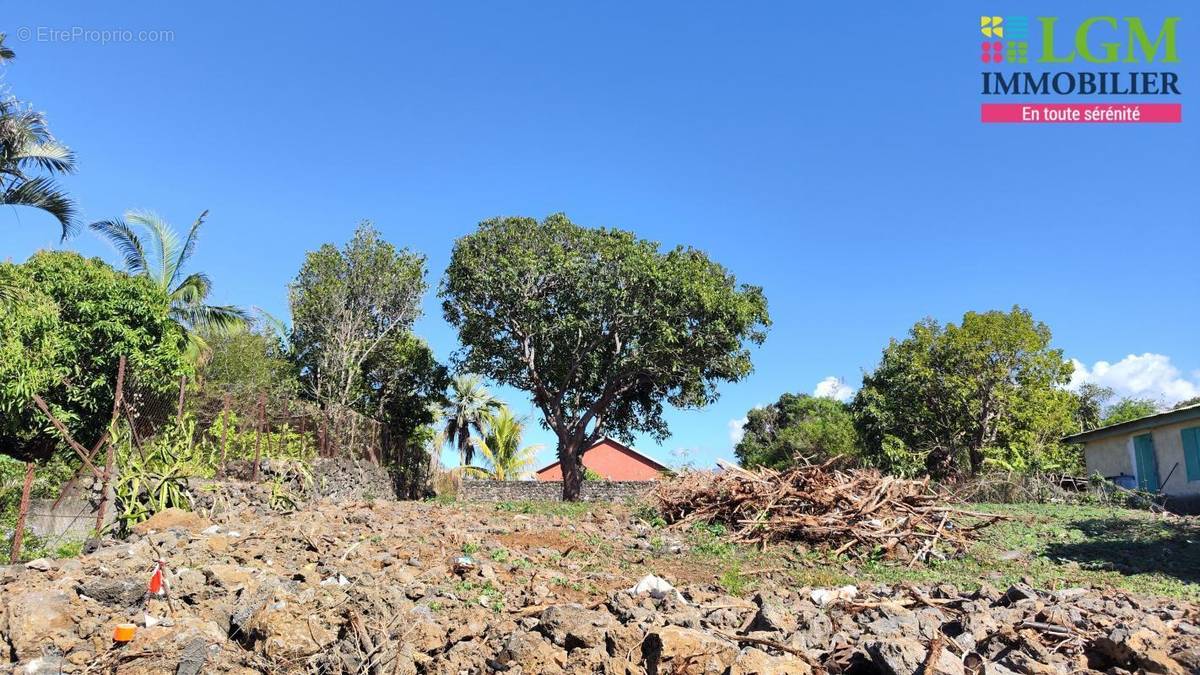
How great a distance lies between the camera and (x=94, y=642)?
230 inches

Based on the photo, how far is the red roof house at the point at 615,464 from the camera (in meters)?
41.8

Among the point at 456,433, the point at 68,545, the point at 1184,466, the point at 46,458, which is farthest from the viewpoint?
the point at 456,433

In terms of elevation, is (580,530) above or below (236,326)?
below

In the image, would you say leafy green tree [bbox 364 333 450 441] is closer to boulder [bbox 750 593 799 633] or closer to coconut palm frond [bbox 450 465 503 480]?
coconut palm frond [bbox 450 465 503 480]

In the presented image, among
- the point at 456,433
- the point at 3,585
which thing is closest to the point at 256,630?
the point at 3,585

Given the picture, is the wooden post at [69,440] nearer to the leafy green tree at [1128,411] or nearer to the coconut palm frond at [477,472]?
the coconut palm frond at [477,472]

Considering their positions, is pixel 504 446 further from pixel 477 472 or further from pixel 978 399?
pixel 978 399

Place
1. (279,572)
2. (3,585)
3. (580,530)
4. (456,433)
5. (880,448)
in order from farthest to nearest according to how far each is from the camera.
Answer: (456,433)
(880,448)
(580,530)
(279,572)
(3,585)

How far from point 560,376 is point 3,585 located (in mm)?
18166

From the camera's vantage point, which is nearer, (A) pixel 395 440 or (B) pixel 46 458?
(B) pixel 46 458

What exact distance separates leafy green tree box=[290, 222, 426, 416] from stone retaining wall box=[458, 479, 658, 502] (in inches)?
273

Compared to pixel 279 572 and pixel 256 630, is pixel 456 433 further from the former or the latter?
pixel 256 630

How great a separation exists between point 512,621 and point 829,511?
724 centimetres

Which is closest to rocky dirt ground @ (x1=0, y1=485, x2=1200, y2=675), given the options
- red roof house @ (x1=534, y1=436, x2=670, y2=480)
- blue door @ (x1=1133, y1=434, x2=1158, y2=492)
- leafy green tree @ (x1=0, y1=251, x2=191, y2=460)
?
leafy green tree @ (x1=0, y1=251, x2=191, y2=460)
